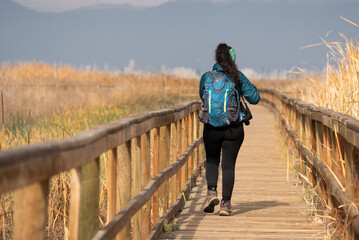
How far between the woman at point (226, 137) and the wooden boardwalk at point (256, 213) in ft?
0.94

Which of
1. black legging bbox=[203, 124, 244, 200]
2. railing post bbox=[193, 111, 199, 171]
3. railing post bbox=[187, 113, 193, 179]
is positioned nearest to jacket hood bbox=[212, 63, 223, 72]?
black legging bbox=[203, 124, 244, 200]

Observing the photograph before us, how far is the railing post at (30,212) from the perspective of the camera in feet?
7.93

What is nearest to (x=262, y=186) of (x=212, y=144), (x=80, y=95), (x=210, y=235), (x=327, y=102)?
(x=327, y=102)

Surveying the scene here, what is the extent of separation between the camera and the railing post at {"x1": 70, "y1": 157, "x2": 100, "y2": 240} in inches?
124

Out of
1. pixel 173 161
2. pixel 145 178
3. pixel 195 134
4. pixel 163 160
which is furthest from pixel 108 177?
pixel 195 134

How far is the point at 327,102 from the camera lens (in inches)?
304

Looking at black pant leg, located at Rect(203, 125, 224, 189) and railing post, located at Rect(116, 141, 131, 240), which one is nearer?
railing post, located at Rect(116, 141, 131, 240)

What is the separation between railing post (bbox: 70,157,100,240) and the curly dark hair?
10.7 ft

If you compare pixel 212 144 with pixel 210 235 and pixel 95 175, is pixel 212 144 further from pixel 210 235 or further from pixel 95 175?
pixel 95 175

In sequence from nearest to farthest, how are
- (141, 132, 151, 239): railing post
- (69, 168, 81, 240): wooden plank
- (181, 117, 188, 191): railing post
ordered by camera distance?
(69, 168, 81, 240): wooden plank < (141, 132, 151, 239): railing post < (181, 117, 188, 191): railing post

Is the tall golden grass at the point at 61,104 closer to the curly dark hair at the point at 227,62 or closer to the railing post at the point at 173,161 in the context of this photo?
the railing post at the point at 173,161

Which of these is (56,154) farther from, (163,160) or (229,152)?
(229,152)

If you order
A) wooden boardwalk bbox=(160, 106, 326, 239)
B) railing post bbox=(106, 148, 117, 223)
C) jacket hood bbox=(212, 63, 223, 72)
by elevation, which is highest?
jacket hood bbox=(212, 63, 223, 72)

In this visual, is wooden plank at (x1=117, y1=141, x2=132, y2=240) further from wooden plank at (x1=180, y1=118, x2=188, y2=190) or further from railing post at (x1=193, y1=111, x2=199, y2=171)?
railing post at (x1=193, y1=111, x2=199, y2=171)
